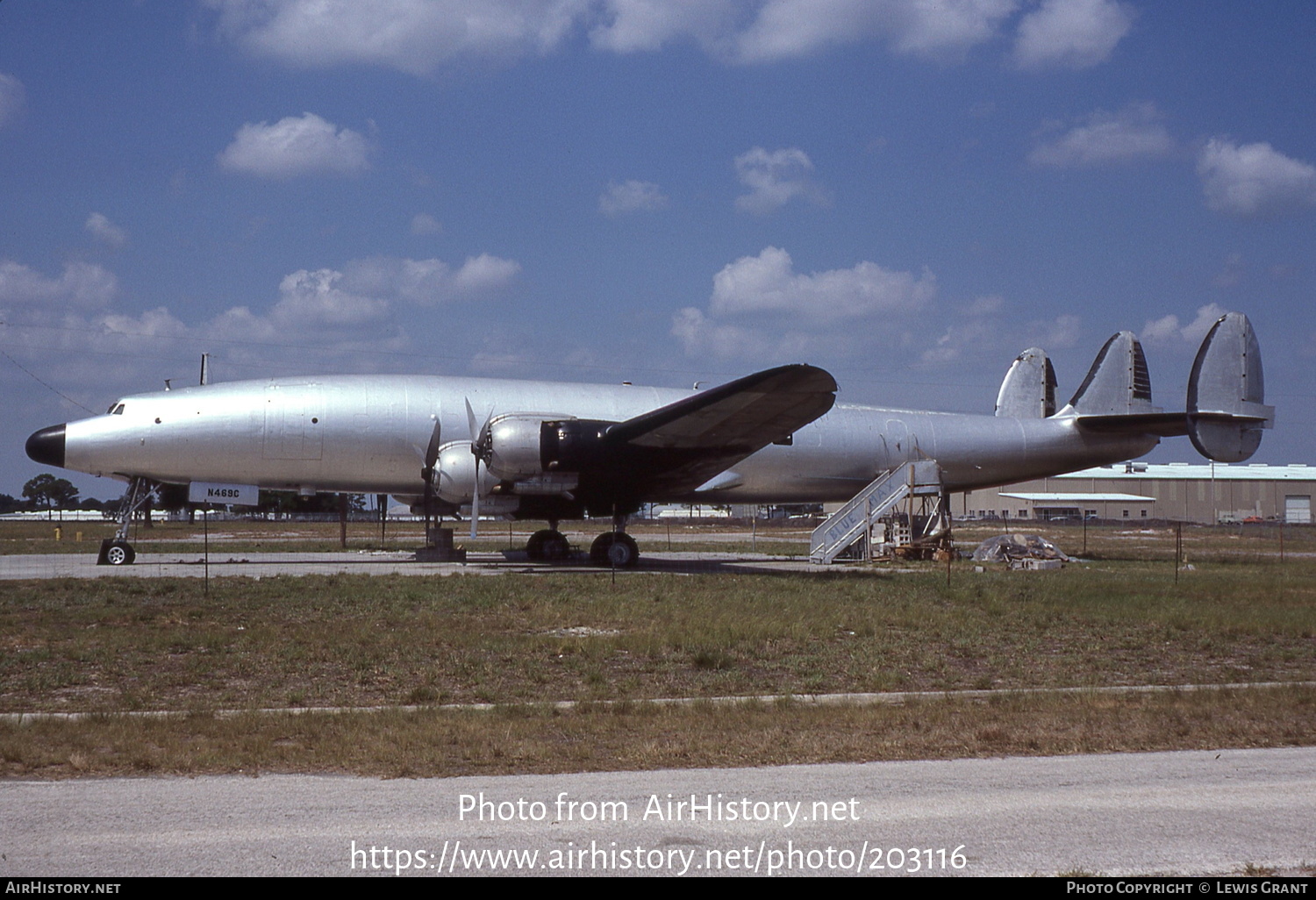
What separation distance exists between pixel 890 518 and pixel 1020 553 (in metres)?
3.57

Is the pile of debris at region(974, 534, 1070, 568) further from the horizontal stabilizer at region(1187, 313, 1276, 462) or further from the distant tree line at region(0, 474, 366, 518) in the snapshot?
the distant tree line at region(0, 474, 366, 518)

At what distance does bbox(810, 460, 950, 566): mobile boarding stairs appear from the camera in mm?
28109

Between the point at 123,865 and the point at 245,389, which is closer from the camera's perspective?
the point at 123,865

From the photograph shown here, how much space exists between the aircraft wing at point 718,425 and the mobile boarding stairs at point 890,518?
4977 millimetres

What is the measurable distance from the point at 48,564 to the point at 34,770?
21.2 meters

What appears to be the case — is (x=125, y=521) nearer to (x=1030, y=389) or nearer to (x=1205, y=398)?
(x=1030, y=389)

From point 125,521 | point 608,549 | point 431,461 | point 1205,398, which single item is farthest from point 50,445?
point 1205,398

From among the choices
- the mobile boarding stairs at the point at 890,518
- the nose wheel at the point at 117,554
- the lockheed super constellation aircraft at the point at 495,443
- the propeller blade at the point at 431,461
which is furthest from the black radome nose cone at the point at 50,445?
the mobile boarding stairs at the point at 890,518

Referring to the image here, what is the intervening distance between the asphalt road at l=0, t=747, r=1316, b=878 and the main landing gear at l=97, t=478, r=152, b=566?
63.7 ft

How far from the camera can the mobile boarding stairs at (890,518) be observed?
28.1 meters

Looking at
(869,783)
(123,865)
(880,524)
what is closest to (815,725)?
(869,783)

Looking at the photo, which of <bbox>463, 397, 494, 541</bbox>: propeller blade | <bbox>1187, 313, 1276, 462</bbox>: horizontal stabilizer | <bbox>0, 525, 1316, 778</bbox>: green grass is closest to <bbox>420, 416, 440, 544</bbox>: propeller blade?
<bbox>463, 397, 494, 541</bbox>: propeller blade

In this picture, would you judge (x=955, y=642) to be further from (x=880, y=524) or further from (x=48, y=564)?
(x=48, y=564)

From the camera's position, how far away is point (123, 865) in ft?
15.3
